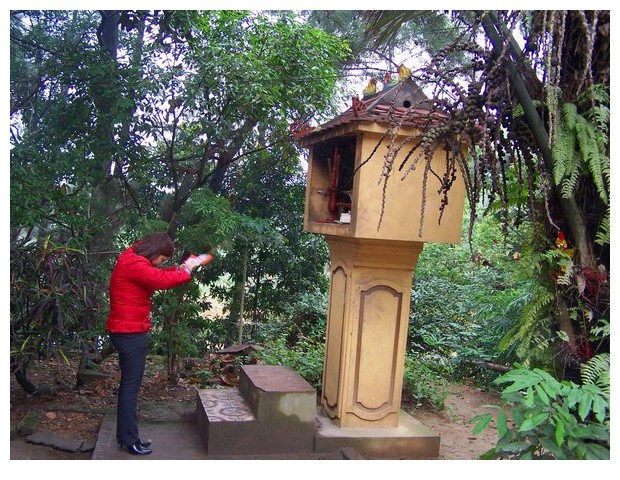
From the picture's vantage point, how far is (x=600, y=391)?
3.03 meters

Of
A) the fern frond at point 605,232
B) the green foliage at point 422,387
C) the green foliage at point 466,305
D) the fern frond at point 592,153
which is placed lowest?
the green foliage at point 422,387

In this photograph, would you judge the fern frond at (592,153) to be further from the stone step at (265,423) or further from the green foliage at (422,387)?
the green foliage at (422,387)

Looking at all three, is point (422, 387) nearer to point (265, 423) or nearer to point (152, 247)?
point (265, 423)

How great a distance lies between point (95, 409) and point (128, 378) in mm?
1267

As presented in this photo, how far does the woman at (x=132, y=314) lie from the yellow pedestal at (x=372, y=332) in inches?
55.9

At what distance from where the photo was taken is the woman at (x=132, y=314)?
14.4 feet

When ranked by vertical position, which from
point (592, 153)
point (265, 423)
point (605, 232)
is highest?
point (592, 153)

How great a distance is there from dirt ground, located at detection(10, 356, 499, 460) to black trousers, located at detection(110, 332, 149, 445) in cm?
37

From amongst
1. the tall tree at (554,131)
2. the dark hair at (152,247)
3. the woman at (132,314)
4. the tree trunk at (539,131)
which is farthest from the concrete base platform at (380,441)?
the tree trunk at (539,131)

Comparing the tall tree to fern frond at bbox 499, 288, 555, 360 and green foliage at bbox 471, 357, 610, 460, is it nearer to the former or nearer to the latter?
fern frond at bbox 499, 288, 555, 360

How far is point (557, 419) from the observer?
2.99 m

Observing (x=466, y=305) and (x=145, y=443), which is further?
(x=466, y=305)

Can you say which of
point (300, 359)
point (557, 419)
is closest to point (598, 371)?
point (557, 419)

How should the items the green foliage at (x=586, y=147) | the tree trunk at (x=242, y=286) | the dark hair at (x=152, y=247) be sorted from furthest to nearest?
1. the tree trunk at (x=242, y=286)
2. the dark hair at (x=152, y=247)
3. the green foliage at (x=586, y=147)
